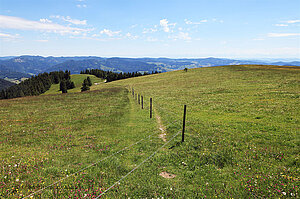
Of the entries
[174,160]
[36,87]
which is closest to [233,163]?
[174,160]

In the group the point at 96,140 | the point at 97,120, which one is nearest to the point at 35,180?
the point at 96,140

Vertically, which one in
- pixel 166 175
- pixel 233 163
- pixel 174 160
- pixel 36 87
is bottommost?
pixel 36 87

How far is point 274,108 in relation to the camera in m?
21.4

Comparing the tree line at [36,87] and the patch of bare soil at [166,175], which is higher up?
the patch of bare soil at [166,175]

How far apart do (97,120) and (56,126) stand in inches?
200

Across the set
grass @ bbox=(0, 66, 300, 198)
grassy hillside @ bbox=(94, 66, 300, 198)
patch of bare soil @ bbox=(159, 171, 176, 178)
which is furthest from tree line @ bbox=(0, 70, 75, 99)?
patch of bare soil @ bbox=(159, 171, 176, 178)

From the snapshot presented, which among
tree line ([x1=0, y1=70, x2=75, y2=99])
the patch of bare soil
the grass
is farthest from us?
tree line ([x1=0, y1=70, x2=75, y2=99])

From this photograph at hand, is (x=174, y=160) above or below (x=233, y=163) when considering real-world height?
below

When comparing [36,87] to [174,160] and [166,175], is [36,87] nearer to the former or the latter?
[174,160]

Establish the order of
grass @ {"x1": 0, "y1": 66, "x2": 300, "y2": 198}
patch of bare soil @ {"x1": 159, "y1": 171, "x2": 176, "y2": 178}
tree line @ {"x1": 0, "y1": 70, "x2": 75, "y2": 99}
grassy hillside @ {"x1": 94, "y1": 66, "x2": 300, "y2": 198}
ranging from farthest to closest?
tree line @ {"x1": 0, "y1": 70, "x2": 75, "y2": 99} < patch of bare soil @ {"x1": 159, "y1": 171, "x2": 176, "y2": 178} < grass @ {"x1": 0, "y1": 66, "x2": 300, "y2": 198} < grassy hillside @ {"x1": 94, "y1": 66, "x2": 300, "y2": 198}

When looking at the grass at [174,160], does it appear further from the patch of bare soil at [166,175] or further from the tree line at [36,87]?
the tree line at [36,87]

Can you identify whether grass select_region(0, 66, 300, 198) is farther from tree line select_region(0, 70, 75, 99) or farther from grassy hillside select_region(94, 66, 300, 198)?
tree line select_region(0, 70, 75, 99)

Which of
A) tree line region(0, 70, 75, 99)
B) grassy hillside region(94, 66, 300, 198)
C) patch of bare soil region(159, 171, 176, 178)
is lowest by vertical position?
tree line region(0, 70, 75, 99)

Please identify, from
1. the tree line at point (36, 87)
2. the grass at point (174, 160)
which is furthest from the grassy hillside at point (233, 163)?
the tree line at point (36, 87)
